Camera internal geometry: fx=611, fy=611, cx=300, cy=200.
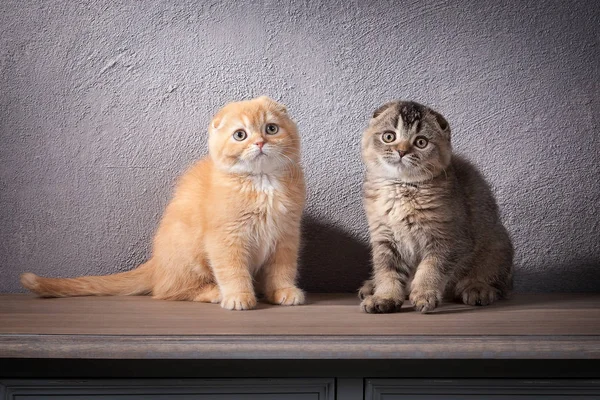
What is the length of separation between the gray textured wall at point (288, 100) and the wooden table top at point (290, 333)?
16.8 inches

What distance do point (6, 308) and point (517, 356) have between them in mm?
1110

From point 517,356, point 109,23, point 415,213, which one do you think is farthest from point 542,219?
point 109,23

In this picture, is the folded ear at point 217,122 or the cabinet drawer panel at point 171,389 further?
the folded ear at point 217,122

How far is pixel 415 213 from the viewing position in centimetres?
147

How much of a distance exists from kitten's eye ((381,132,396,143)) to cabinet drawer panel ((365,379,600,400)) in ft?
1.93

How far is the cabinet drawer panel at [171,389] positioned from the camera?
112cm

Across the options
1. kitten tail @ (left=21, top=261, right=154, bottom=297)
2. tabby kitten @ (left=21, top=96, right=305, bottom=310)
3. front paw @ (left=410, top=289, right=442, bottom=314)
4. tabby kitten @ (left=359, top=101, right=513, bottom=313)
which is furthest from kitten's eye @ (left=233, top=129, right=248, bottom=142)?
front paw @ (left=410, top=289, right=442, bottom=314)

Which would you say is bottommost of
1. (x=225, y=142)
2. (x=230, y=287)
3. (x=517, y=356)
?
(x=517, y=356)

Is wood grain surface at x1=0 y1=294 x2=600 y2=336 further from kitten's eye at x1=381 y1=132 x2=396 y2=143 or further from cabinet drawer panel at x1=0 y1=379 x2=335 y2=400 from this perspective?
kitten's eye at x1=381 y1=132 x2=396 y2=143

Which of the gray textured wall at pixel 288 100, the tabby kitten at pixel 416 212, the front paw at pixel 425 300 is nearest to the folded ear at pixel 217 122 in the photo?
the gray textured wall at pixel 288 100

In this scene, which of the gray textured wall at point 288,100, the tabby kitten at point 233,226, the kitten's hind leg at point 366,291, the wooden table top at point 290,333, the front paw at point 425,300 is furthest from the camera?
the gray textured wall at point 288,100

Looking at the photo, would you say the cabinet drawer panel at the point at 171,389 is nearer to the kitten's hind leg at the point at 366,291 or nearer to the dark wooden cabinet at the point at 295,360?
the dark wooden cabinet at the point at 295,360

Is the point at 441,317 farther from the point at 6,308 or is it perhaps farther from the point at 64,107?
the point at 64,107

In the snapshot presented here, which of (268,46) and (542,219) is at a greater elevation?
(268,46)
